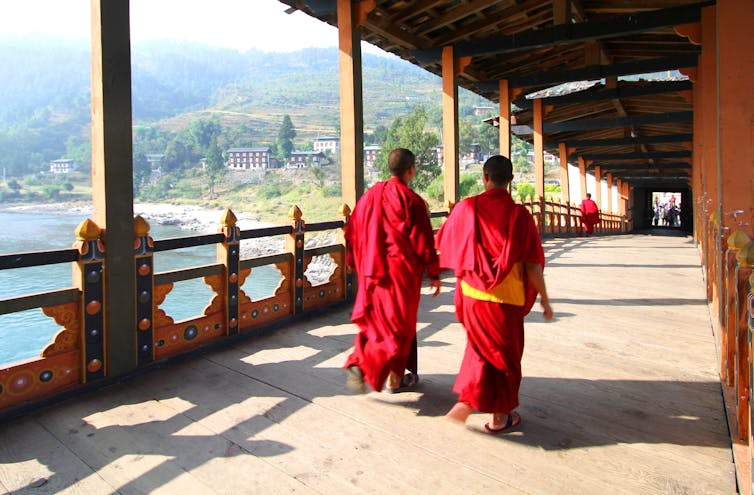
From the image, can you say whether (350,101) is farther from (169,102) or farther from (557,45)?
(169,102)

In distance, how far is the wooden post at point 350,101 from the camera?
543 cm

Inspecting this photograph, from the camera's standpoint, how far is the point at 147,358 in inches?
130

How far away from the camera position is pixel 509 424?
2518mm

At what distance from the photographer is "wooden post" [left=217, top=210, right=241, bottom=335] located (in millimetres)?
3826

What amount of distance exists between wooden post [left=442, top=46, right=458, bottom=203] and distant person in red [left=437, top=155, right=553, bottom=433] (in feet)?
18.1

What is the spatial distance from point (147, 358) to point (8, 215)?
193 ft

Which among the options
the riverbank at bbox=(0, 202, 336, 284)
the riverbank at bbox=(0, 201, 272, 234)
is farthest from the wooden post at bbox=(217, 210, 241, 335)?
the riverbank at bbox=(0, 201, 272, 234)

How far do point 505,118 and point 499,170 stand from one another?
8.87 meters

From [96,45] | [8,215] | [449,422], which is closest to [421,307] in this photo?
[449,422]

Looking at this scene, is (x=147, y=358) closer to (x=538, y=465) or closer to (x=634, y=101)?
(x=538, y=465)

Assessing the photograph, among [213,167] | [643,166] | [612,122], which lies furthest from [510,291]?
[213,167]

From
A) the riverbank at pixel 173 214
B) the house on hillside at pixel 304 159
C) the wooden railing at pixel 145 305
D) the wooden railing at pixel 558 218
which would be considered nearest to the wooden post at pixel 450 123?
the wooden railing at pixel 558 218

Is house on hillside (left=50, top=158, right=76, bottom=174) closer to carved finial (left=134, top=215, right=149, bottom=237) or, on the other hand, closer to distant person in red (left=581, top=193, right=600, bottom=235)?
distant person in red (left=581, top=193, right=600, bottom=235)

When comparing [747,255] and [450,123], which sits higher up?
[450,123]
